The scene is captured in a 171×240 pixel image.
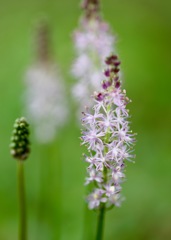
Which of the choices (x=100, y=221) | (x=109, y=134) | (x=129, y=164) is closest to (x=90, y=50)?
(x=109, y=134)

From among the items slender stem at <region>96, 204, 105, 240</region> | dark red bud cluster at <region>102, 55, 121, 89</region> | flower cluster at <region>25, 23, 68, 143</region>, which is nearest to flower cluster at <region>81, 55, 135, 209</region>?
dark red bud cluster at <region>102, 55, 121, 89</region>

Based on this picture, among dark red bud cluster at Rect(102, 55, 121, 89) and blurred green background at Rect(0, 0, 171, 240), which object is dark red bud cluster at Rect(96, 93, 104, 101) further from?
blurred green background at Rect(0, 0, 171, 240)

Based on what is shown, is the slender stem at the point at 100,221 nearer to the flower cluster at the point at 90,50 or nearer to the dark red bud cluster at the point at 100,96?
the dark red bud cluster at the point at 100,96

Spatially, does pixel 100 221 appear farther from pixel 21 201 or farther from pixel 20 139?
pixel 20 139

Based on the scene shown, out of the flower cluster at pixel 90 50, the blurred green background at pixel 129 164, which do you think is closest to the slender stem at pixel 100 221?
the blurred green background at pixel 129 164

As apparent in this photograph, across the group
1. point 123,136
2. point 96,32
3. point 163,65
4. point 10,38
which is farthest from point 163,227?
point 10,38
